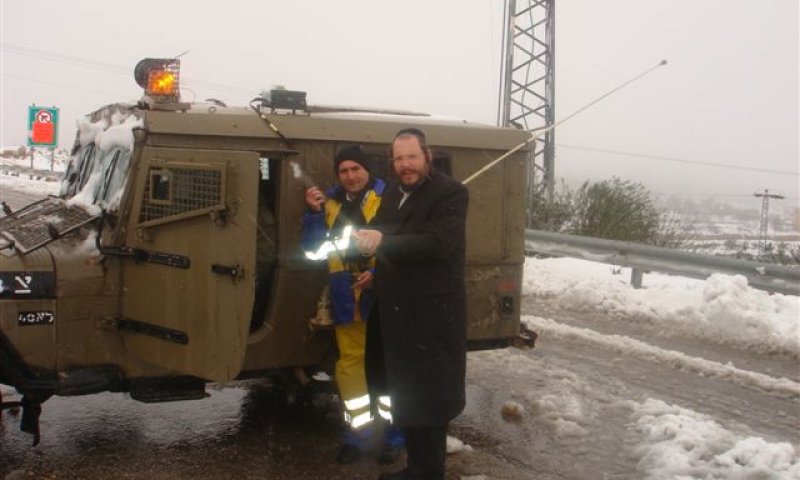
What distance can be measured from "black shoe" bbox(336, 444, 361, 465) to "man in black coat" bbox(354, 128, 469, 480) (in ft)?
3.53

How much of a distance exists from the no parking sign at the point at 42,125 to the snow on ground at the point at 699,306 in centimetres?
1535

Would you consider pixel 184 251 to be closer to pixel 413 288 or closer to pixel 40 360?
pixel 40 360

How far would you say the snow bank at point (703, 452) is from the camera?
4.37 meters

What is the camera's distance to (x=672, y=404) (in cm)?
575

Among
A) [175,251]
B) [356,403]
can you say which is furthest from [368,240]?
[356,403]

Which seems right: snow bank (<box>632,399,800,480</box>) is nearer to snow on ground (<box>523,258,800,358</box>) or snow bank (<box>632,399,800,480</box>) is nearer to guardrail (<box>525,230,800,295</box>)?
snow on ground (<box>523,258,800,358</box>)

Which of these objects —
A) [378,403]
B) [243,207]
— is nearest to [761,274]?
[378,403]

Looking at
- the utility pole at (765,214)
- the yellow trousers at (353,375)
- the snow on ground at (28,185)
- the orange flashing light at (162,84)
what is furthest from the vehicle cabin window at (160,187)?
the snow on ground at (28,185)

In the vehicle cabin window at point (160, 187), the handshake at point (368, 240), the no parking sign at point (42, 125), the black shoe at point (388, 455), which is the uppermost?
the no parking sign at point (42, 125)

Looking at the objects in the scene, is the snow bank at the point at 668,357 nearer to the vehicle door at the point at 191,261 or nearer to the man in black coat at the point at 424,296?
the man in black coat at the point at 424,296

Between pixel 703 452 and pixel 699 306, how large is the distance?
432 centimetres

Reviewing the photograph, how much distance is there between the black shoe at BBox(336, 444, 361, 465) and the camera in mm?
4484

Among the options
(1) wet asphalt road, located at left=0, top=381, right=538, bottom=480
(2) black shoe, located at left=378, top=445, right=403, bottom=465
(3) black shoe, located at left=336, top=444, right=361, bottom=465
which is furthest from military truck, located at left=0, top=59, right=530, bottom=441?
(2) black shoe, located at left=378, top=445, right=403, bottom=465

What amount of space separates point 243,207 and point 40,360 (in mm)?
1433
